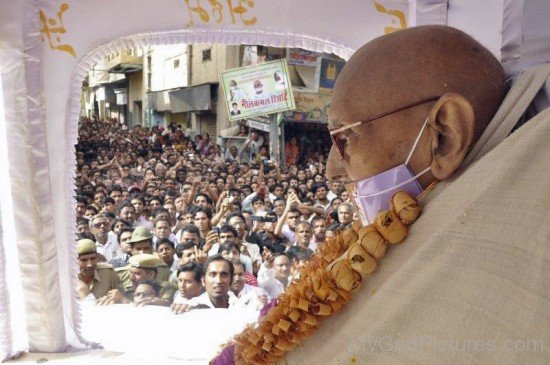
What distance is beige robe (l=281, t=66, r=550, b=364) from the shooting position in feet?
1.95

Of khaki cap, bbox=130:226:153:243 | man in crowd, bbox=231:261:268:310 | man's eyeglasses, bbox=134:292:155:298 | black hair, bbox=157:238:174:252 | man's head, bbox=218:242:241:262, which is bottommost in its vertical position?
man's eyeglasses, bbox=134:292:155:298

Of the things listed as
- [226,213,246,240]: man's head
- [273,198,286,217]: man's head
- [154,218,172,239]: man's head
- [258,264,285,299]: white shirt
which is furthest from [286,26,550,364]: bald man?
[273,198,286,217]: man's head

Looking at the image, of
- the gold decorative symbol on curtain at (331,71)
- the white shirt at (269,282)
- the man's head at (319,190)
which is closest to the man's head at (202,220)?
the white shirt at (269,282)

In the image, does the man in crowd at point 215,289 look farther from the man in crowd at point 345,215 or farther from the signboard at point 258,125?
the signboard at point 258,125

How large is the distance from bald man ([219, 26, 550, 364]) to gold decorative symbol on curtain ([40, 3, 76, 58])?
250 centimetres

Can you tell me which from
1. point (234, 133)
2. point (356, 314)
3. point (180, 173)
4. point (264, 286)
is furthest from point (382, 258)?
point (234, 133)

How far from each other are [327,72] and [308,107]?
0.93 m

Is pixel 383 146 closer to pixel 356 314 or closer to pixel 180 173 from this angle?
pixel 356 314

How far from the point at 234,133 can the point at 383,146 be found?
418 inches

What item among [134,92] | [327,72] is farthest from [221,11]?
[134,92]

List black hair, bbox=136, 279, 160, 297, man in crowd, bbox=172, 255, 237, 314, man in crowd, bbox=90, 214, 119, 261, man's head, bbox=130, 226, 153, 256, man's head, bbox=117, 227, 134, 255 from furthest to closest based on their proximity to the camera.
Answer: man in crowd, bbox=90, 214, 119, 261 → man's head, bbox=117, 227, 134, 255 → man's head, bbox=130, 226, 153, 256 → black hair, bbox=136, 279, 160, 297 → man in crowd, bbox=172, 255, 237, 314

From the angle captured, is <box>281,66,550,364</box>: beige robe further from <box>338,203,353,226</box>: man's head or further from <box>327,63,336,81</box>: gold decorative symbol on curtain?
<box>327,63,336,81</box>: gold decorative symbol on curtain

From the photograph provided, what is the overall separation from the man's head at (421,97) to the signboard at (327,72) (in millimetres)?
11446

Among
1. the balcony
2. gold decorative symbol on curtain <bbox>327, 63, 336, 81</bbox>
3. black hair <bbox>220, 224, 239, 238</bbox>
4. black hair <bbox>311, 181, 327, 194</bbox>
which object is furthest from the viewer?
the balcony
